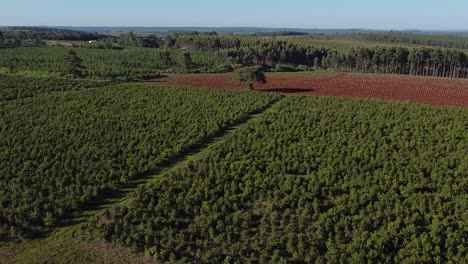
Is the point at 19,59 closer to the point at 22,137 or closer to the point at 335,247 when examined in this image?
the point at 22,137

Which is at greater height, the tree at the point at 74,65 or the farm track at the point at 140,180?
the tree at the point at 74,65

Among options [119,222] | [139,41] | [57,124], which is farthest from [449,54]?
[139,41]

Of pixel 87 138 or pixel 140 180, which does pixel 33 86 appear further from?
pixel 140 180

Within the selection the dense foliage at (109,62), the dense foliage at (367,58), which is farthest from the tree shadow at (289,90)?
the dense foliage at (367,58)

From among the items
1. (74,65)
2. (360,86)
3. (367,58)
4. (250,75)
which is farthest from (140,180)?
(367,58)

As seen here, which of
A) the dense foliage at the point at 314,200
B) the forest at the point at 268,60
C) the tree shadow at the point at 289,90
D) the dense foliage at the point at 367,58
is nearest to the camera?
Answer: the dense foliage at the point at 314,200

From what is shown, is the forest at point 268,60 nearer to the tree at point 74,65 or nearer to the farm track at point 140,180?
the tree at point 74,65
